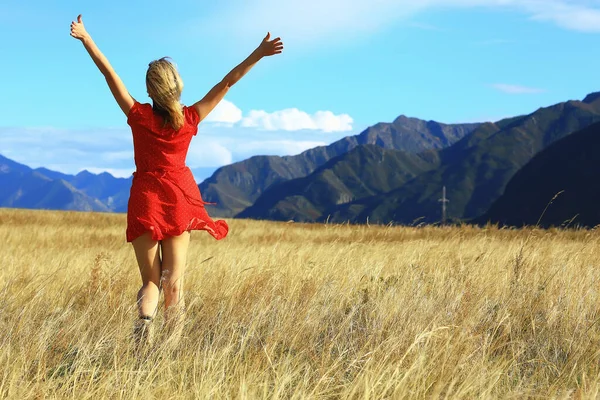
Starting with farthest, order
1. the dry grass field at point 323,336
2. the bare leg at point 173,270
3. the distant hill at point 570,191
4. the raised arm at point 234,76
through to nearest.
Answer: the distant hill at point 570,191
the raised arm at point 234,76
the bare leg at point 173,270
the dry grass field at point 323,336

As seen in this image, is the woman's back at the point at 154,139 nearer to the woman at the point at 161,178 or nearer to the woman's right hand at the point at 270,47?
the woman at the point at 161,178

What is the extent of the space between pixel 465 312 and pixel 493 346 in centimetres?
75

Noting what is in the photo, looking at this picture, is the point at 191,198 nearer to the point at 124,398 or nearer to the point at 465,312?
the point at 124,398

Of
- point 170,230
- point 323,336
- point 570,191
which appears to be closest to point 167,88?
point 170,230

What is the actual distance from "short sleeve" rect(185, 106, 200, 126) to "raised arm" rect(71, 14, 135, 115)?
1.46 ft

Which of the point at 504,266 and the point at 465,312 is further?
the point at 504,266

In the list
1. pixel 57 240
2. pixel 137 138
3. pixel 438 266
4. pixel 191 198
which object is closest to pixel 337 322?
pixel 191 198

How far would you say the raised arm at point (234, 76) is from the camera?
523 centimetres

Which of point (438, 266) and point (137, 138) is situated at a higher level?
point (137, 138)

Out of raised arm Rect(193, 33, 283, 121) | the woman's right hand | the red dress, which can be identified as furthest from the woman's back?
the woman's right hand

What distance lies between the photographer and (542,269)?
315 inches

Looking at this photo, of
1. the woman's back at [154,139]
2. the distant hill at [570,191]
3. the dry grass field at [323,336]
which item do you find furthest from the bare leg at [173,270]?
the distant hill at [570,191]

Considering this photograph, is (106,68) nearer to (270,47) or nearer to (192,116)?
(192,116)

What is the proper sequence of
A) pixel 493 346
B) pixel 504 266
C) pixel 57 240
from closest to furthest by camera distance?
pixel 493 346 < pixel 504 266 < pixel 57 240
